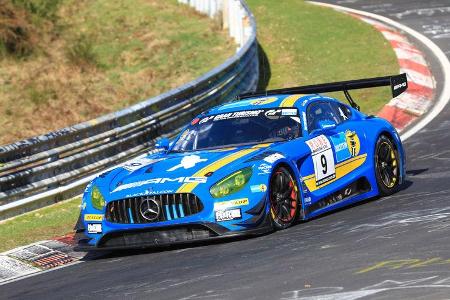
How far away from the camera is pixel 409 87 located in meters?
18.3

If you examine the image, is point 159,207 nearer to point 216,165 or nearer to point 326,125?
point 216,165

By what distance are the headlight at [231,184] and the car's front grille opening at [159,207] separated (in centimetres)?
18

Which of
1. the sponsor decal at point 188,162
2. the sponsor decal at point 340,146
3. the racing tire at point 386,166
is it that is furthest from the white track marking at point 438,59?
the sponsor decal at point 188,162

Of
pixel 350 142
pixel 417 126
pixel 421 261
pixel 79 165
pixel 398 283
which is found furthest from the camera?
pixel 417 126

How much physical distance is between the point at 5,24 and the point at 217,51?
4.27 meters

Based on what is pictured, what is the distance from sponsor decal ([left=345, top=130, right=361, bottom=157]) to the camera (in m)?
11.3

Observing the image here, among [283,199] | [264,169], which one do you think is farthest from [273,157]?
[283,199]

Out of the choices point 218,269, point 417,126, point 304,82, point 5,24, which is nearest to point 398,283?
point 218,269

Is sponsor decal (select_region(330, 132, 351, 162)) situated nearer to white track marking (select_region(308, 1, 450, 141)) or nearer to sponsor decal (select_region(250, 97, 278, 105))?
sponsor decal (select_region(250, 97, 278, 105))

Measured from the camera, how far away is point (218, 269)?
320 inches

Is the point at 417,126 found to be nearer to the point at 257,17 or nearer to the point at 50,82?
the point at 50,82

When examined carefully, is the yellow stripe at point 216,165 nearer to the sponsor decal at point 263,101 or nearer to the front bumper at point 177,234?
the front bumper at point 177,234

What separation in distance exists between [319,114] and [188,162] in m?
1.97

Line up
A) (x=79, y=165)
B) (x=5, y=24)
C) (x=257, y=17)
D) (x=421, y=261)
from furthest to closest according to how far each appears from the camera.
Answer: (x=257, y=17)
(x=5, y=24)
(x=79, y=165)
(x=421, y=261)
